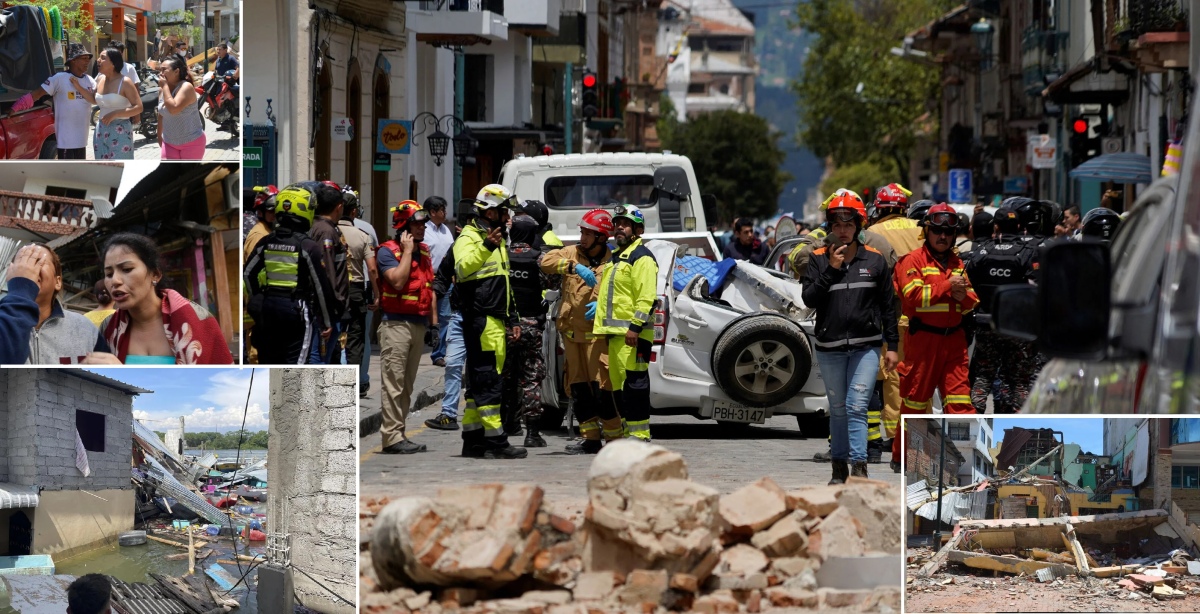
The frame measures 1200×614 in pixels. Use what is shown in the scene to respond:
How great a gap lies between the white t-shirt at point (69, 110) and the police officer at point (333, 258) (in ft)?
7.36

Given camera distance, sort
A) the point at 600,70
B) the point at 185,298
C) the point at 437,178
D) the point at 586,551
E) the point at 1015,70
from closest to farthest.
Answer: the point at 586,551 → the point at 185,298 → the point at 437,178 → the point at 1015,70 → the point at 600,70

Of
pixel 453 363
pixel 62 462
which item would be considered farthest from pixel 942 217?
pixel 62 462

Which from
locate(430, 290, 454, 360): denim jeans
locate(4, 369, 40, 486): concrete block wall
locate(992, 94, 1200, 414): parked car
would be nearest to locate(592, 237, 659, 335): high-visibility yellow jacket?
locate(430, 290, 454, 360): denim jeans

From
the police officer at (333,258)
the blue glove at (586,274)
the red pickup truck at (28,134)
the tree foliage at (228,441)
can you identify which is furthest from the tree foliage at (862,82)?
the tree foliage at (228,441)

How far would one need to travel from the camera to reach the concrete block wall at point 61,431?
19.9 ft

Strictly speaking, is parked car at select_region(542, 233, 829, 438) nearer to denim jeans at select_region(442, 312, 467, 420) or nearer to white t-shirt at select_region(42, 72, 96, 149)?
denim jeans at select_region(442, 312, 467, 420)

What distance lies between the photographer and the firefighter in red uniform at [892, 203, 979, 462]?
10.2 m

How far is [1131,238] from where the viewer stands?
5.27 m

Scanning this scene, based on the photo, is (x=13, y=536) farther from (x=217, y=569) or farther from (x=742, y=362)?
(x=742, y=362)

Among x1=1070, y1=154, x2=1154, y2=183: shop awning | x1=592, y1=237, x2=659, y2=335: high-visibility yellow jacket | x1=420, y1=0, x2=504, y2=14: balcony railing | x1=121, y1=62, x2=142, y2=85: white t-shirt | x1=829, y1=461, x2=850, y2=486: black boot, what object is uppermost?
x1=420, y1=0, x2=504, y2=14: balcony railing

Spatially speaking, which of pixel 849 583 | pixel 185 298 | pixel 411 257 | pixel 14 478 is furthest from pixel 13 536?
pixel 411 257

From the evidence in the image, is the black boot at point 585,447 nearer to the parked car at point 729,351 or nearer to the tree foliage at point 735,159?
the parked car at point 729,351

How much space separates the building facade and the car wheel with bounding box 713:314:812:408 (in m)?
6.54

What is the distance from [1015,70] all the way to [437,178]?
25116 mm
